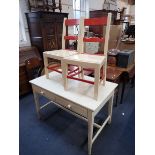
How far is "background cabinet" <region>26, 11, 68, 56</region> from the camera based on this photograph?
246 centimetres

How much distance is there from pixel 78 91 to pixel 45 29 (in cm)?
171

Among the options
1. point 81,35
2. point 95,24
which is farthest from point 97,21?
point 81,35

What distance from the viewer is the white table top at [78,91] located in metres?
1.17

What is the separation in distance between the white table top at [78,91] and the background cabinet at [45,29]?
1217 millimetres

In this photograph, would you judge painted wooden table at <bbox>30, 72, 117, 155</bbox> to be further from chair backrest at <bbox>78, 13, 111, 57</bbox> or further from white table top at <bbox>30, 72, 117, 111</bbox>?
chair backrest at <bbox>78, 13, 111, 57</bbox>

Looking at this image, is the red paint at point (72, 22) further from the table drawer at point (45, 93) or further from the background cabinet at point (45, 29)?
the background cabinet at point (45, 29)

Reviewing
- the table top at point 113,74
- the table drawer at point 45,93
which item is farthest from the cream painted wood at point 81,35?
the table top at point 113,74
